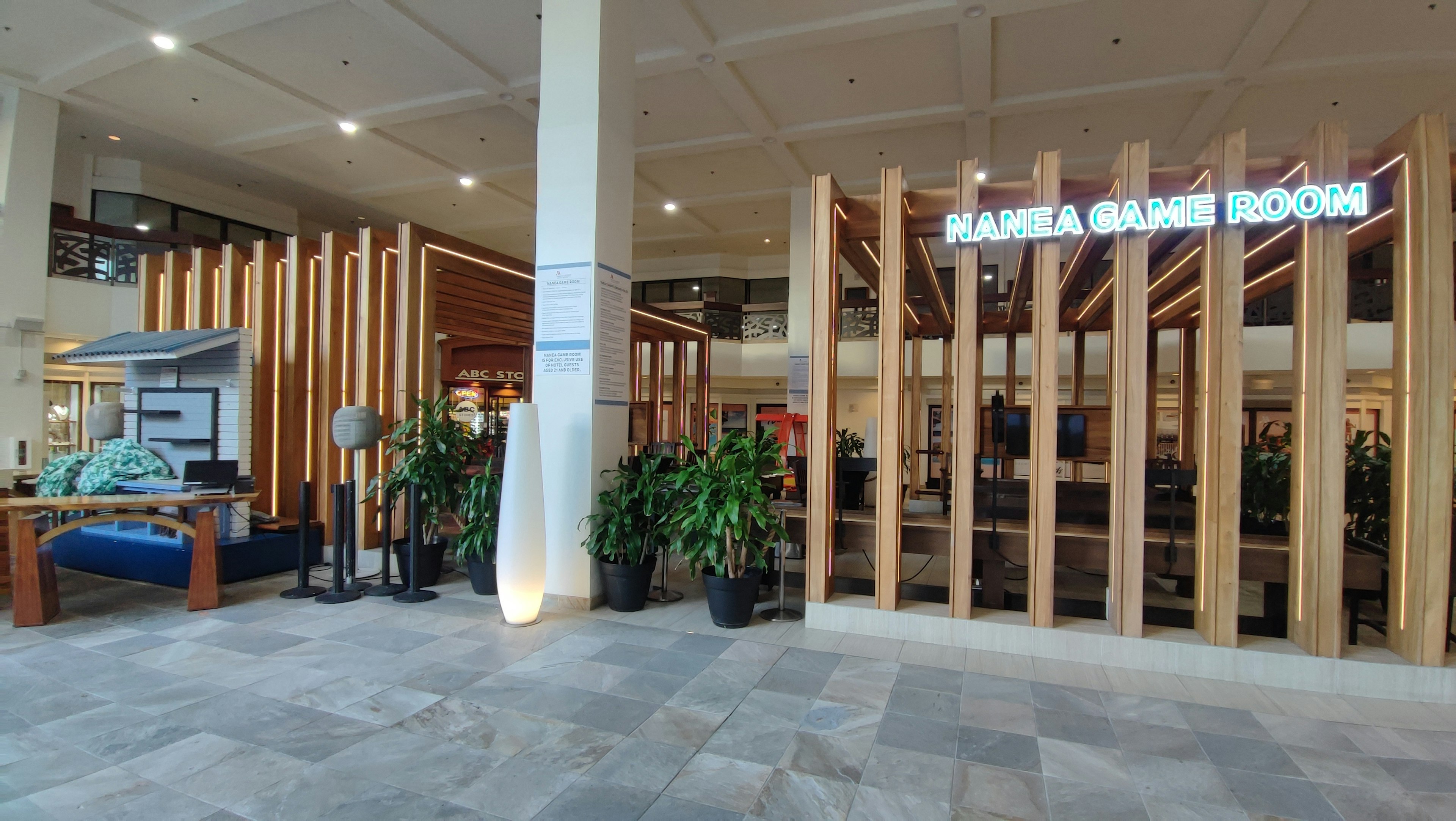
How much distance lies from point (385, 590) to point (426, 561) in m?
0.36

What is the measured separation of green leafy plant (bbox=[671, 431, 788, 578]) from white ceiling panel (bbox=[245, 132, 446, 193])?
8345 millimetres

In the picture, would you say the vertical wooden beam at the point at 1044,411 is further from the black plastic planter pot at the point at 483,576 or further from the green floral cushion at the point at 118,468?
the green floral cushion at the point at 118,468

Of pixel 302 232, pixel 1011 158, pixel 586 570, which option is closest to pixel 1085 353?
pixel 1011 158

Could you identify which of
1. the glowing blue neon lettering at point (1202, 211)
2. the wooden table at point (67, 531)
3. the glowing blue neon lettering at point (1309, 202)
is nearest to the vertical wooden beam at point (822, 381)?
the glowing blue neon lettering at point (1202, 211)

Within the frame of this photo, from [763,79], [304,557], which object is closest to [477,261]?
[304,557]

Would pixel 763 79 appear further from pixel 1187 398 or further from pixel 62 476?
pixel 62 476

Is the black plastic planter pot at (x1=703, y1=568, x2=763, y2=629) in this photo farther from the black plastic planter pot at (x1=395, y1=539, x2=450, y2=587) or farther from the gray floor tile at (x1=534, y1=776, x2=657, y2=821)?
the black plastic planter pot at (x1=395, y1=539, x2=450, y2=587)

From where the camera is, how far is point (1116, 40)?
266 inches

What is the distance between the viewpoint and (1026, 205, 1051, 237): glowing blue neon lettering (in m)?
3.96

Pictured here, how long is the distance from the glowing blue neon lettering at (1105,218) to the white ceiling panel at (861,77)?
12.7ft

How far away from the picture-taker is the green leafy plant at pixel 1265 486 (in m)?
5.18

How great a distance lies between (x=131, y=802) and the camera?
230cm

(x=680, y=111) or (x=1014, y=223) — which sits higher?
(x=680, y=111)

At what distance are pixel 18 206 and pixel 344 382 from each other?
6389 millimetres
